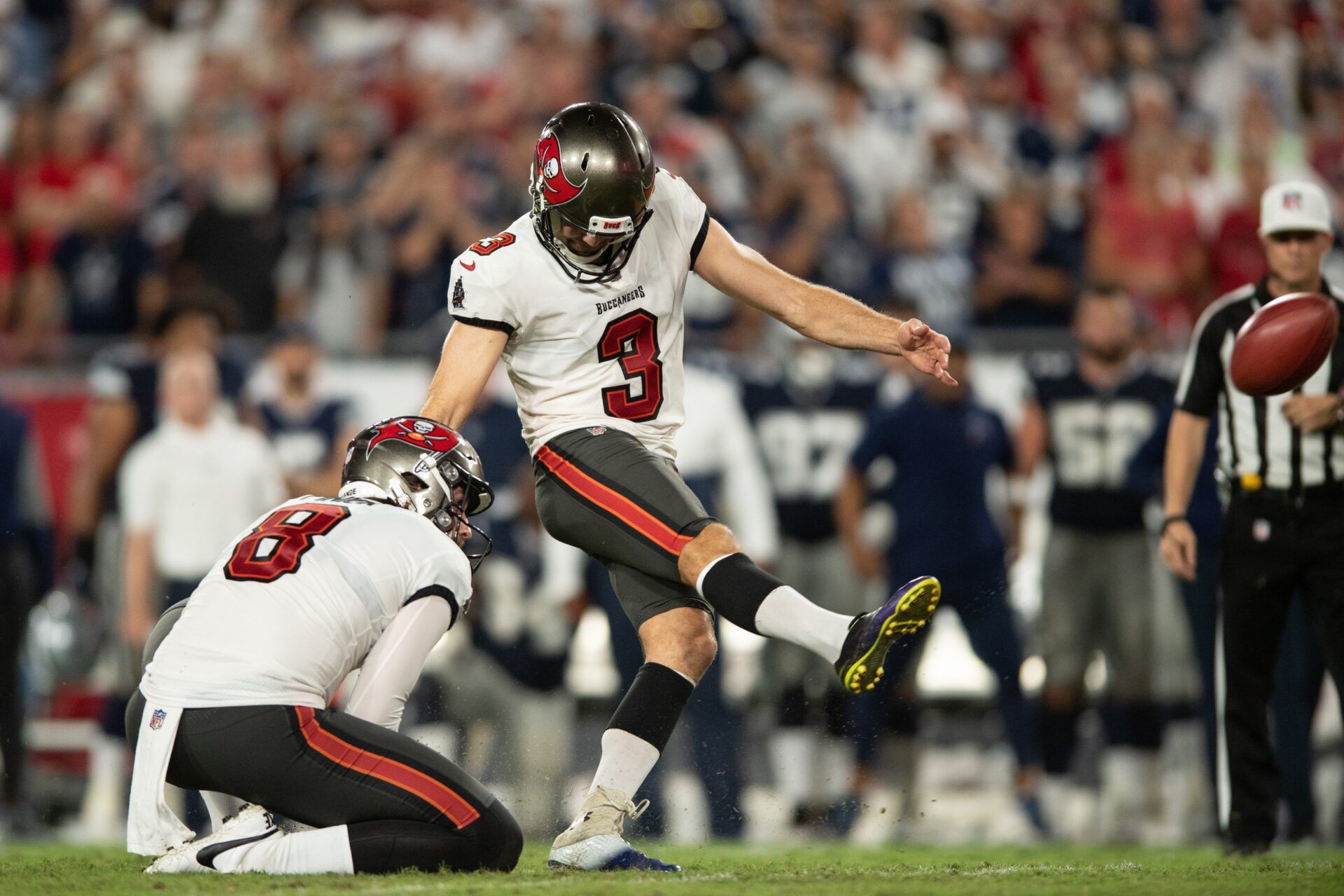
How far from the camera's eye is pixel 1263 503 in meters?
5.70

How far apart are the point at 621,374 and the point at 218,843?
1.66 meters

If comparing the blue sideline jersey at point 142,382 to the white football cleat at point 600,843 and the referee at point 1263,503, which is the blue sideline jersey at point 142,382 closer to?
the white football cleat at point 600,843

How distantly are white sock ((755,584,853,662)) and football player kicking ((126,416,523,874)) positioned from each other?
0.78 meters

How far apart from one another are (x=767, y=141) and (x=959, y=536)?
390 centimetres

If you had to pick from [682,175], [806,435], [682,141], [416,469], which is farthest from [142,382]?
[416,469]

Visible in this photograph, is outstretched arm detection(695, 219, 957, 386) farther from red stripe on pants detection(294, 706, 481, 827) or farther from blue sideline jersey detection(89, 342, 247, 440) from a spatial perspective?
blue sideline jersey detection(89, 342, 247, 440)

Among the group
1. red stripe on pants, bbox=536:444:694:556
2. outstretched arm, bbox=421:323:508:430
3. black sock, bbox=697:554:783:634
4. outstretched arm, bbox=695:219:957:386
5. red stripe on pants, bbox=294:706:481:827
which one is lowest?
red stripe on pants, bbox=294:706:481:827

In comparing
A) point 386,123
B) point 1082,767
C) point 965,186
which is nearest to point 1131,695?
point 1082,767

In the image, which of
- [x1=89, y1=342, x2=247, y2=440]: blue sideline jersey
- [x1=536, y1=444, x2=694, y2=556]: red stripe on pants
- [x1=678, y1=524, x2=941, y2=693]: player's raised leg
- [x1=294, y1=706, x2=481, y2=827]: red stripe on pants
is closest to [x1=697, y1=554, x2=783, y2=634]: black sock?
[x1=678, y1=524, x2=941, y2=693]: player's raised leg

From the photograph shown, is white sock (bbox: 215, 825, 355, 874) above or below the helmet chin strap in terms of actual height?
below

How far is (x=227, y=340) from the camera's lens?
8.53 meters

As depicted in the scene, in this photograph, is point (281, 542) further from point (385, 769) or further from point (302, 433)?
point (302, 433)

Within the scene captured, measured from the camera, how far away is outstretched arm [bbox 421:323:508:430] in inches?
184

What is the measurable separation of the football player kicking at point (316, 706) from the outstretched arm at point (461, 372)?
0.37 metres
